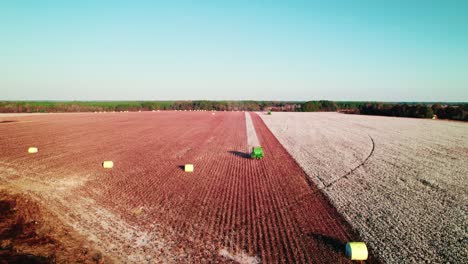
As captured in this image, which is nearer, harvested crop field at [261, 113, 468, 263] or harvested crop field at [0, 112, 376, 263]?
harvested crop field at [0, 112, 376, 263]

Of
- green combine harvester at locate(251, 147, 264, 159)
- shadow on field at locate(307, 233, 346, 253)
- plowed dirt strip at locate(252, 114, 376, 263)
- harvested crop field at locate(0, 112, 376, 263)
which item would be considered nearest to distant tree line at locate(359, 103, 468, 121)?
harvested crop field at locate(0, 112, 376, 263)

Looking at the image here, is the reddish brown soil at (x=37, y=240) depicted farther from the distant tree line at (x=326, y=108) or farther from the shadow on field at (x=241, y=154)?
the distant tree line at (x=326, y=108)

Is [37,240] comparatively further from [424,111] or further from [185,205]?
[424,111]

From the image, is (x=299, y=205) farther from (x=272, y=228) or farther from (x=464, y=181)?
(x=464, y=181)

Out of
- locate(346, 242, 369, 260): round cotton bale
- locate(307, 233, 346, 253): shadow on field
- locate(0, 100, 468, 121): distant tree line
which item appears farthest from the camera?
locate(0, 100, 468, 121): distant tree line

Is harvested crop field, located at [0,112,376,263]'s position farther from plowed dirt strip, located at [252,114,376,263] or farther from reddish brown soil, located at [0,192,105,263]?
reddish brown soil, located at [0,192,105,263]
